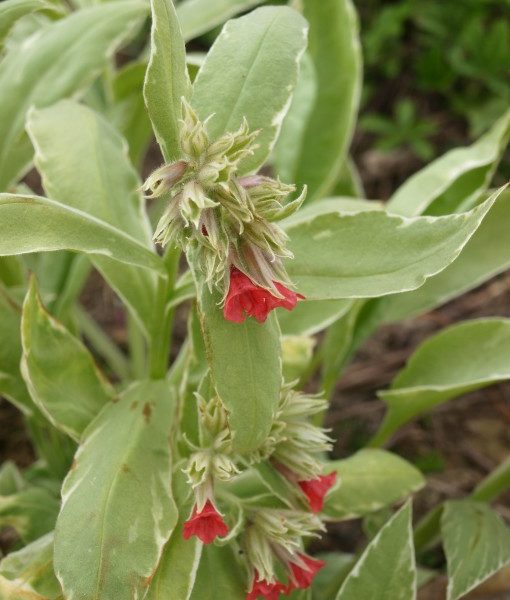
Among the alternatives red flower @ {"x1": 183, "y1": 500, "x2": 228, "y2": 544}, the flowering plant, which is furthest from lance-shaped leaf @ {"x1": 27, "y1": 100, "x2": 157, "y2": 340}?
red flower @ {"x1": 183, "y1": 500, "x2": 228, "y2": 544}

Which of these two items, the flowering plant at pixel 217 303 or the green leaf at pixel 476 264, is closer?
the flowering plant at pixel 217 303

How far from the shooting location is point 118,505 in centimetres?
87

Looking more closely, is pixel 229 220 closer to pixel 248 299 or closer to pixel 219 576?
pixel 248 299

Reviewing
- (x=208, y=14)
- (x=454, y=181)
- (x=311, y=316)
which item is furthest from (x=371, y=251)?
(x=208, y=14)

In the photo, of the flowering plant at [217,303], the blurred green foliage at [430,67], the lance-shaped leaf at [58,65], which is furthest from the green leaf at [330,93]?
the blurred green foliage at [430,67]

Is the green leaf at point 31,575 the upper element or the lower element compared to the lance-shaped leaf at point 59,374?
lower

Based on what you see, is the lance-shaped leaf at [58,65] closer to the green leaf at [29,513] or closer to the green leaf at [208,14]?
the green leaf at [208,14]

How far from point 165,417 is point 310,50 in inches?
30.7

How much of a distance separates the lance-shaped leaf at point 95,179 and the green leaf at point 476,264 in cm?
46

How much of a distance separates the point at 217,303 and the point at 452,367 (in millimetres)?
592

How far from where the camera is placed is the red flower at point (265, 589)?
91cm

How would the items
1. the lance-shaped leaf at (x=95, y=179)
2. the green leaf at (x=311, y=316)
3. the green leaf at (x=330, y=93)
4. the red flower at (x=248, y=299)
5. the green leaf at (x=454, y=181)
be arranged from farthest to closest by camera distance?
the green leaf at (x=330, y=93) → the green leaf at (x=454, y=181) → the green leaf at (x=311, y=316) → the lance-shaped leaf at (x=95, y=179) → the red flower at (x=248, y=299)

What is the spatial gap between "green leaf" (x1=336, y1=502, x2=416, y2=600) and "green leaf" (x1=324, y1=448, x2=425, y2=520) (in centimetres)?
7

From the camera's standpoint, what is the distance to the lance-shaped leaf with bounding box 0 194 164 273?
2.57 feet
